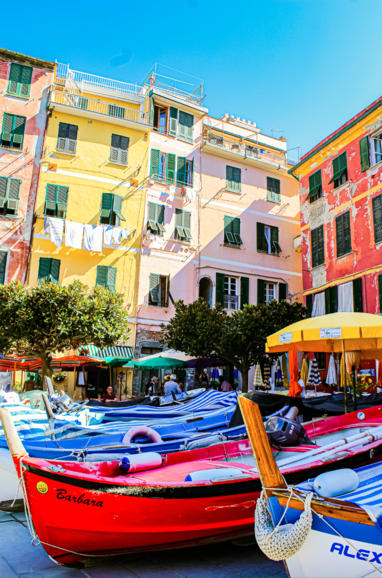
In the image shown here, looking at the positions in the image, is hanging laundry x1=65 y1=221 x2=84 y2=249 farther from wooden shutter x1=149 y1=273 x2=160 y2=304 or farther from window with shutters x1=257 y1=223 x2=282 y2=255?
window with shutters x1=257 y1=223 x2=282 y2=255

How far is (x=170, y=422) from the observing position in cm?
860

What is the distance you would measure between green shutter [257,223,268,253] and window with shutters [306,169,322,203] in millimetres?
4424

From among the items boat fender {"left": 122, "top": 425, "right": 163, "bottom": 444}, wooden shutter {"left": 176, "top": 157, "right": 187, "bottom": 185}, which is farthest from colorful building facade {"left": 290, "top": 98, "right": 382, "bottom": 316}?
boat fender {"left": 122, "top": 425, "right": 163, "bottom": 444}

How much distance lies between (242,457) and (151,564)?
1866mm

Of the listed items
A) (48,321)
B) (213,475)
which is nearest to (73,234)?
(48,321)

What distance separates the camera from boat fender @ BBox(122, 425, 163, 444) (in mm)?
6598

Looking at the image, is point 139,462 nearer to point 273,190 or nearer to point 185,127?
point 185,127

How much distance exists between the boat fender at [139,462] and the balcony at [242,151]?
21.4 metres

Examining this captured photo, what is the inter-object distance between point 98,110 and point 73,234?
719cm

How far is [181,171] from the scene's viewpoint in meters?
23.7

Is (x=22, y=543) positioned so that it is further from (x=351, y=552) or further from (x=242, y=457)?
(x=351, y=552)

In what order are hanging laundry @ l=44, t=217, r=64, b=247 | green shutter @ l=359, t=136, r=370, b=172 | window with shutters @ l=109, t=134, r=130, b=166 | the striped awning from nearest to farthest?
green shutter @ l=359, t=136, r=370, b=172
the striped awning
hanging laundry @ l=44, t=217, r=64, b=247
window with shutters @ l=109, t=134, r=130, b=166

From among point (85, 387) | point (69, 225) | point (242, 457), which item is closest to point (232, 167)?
point (69, 225)

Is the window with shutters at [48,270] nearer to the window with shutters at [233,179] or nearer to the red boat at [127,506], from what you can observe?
the window with shutters at [233,179]
